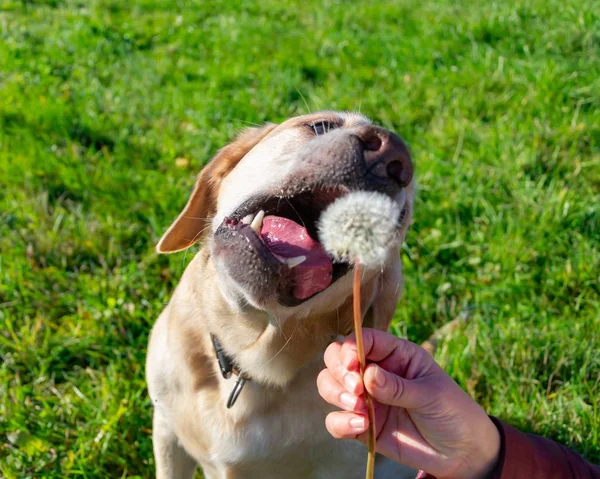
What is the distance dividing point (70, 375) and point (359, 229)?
7.27 ft

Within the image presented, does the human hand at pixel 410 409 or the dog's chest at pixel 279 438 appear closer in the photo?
the human hand at pixel 410 409

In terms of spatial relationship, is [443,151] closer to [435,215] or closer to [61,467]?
[435,215]

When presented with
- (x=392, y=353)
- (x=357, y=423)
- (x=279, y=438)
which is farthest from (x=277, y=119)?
(x=357, y=423)

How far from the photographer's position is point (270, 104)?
4.88m

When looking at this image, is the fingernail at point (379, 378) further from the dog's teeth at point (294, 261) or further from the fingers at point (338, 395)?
the dog's teeth at point (294, 261)

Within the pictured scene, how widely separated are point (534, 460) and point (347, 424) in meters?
0.71

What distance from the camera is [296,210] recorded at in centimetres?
203

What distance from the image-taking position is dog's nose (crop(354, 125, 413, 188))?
184cm

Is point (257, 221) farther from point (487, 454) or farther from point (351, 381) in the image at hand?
point (487, 454)

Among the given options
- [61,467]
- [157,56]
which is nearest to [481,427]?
[61,467]

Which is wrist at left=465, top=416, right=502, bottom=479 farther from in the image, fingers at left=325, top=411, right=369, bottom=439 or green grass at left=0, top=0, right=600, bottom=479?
green grass at left=0, top=0, right=600, bottom=479

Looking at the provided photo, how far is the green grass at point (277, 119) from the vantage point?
2.96m

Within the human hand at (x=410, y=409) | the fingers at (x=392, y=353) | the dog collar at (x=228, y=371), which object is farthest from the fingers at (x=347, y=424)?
the dog collar at (x=228, y=371)

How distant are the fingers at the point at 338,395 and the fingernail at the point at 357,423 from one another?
0.03 meters
